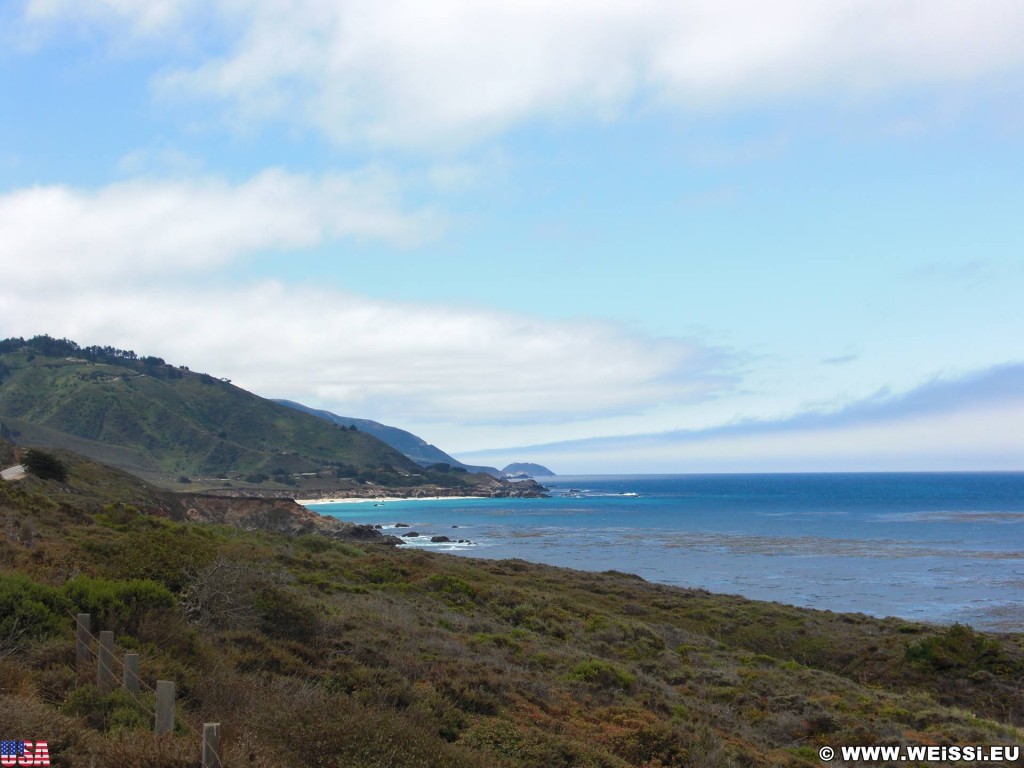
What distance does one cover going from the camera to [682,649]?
22.5 meters

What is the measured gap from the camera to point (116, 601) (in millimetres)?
9984

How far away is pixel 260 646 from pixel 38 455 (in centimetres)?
3733

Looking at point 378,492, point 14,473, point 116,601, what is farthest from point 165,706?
point 378,492

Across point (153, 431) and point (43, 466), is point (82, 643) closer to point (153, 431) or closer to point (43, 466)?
point (43, 466)

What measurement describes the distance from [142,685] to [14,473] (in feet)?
125

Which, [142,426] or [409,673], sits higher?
[142,426]

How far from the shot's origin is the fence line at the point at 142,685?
5258 mm

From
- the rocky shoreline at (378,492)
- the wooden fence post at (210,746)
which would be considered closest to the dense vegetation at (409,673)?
the wooden fence post at (210,746)

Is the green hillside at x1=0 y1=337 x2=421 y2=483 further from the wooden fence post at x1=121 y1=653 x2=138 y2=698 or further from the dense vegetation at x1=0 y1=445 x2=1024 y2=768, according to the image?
the wooden fence post at x1=121 y1=653 x2=138 y2=698

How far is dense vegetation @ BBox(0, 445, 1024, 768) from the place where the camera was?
7.04 m

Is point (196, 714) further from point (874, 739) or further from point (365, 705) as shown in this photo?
point (874, 739)

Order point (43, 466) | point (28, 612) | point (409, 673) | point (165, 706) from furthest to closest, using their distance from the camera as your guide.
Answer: point (43, 466) < point (409, 673) < point (28, 612) < point (165, 706)

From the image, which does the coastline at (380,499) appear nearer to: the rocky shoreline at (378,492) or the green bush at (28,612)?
the rocky shoreline at (378,492)

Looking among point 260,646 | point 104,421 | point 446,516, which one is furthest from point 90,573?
point 104,421
